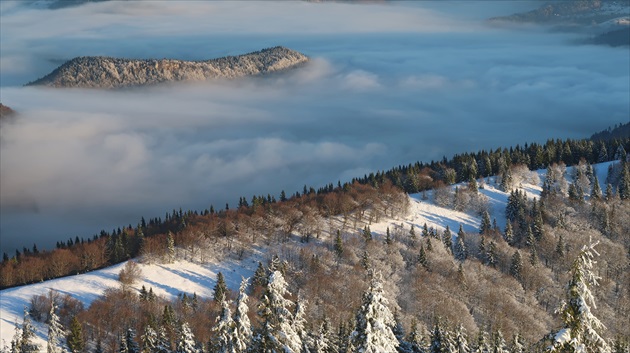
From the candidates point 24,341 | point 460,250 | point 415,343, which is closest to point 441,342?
point 415,343

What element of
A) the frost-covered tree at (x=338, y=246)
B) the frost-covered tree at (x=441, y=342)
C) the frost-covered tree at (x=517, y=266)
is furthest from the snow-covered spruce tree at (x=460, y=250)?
the frost-covered tree at (x=441, y=342)

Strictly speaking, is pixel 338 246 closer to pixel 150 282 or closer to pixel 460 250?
pixel 460 250

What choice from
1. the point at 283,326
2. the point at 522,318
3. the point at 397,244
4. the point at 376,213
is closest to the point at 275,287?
the point at 283,326

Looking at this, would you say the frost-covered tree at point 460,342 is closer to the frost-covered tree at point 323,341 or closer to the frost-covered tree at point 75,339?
the frost-covered tree at point 323,341

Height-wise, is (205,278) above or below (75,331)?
below

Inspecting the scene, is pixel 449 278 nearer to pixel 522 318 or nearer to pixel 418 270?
pixel 418 270

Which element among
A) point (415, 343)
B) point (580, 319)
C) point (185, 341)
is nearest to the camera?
point (580, 319)
